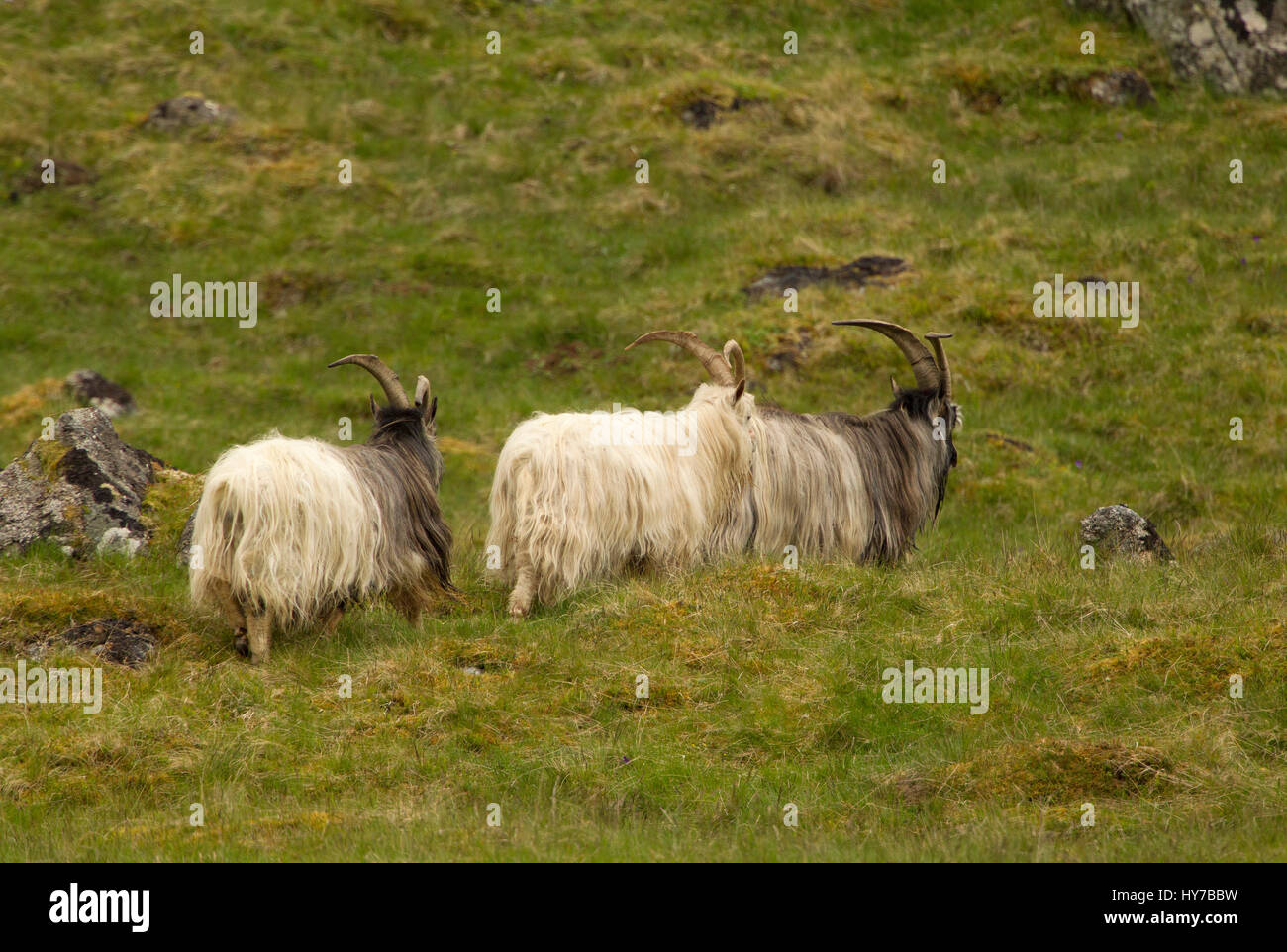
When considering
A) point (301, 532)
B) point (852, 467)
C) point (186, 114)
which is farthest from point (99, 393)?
point (852, 467)

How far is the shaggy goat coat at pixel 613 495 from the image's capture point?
10031 mm

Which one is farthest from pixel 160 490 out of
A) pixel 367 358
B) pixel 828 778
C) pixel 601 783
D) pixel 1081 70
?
pixel 1081 70

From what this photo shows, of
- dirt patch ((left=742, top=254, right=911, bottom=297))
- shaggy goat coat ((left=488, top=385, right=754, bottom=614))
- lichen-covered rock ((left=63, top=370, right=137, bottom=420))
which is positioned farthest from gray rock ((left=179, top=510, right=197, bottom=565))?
dirt patch ((left=742, top=254, right=911, bottom=297))

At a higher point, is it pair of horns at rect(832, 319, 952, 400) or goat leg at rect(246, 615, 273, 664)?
pair of horns at rect(832, 319, 952, 400)

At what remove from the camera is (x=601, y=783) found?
7633mm

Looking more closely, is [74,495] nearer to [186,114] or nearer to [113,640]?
[113,640]

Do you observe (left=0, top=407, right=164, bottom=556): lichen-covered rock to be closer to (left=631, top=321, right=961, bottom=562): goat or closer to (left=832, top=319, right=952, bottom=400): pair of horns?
(left=631, top=321, right=961, bottom=562): goat

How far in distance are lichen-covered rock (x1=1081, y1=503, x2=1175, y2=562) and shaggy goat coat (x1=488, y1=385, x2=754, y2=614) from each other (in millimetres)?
3425

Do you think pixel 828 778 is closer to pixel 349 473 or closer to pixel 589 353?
pixel 349 473

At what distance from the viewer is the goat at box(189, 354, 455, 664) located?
888 cm

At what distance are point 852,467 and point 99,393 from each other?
36.6ft

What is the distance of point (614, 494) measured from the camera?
10164mm

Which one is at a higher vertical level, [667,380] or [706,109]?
[706,109]
